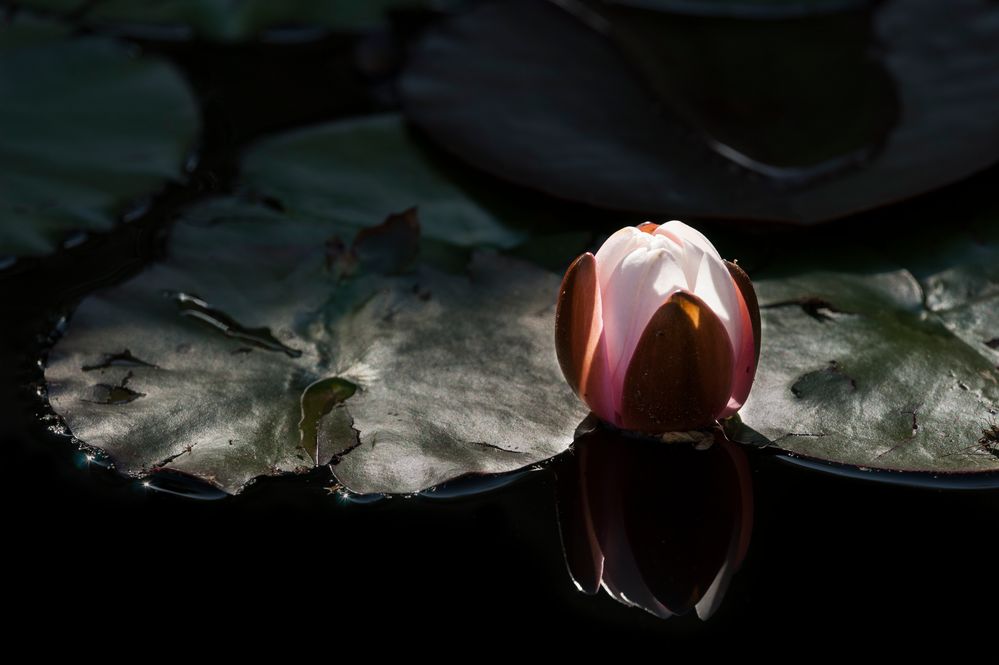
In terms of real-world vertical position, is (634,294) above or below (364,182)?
above

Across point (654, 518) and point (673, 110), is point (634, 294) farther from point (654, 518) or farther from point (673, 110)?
point (673, 110)

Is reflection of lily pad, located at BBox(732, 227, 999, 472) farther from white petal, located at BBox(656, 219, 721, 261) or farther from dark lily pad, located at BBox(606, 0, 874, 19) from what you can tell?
dark lily pad, located at BBox(606, 0, 874, 19)

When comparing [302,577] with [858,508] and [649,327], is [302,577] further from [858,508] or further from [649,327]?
[858,508]

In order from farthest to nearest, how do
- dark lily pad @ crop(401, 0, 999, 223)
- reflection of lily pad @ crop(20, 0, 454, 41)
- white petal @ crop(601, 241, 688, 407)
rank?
reflection of lily pad @ crop(20, 0, 454, 41), dark lily pad @ crop(401, 0, 999, 223), white petal @ crop(601, 241, 688, 407)

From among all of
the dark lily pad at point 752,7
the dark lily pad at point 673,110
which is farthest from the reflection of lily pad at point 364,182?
the dark lily pad at point 752,7

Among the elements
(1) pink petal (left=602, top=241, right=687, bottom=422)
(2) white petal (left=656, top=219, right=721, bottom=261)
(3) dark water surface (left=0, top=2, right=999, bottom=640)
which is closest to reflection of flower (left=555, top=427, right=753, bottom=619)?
(3) dark water surface (left=0, top=2, right=999, bottom=640)

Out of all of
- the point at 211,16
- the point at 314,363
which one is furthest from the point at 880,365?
the point at 211,16

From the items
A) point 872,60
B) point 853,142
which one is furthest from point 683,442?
point 872,60
